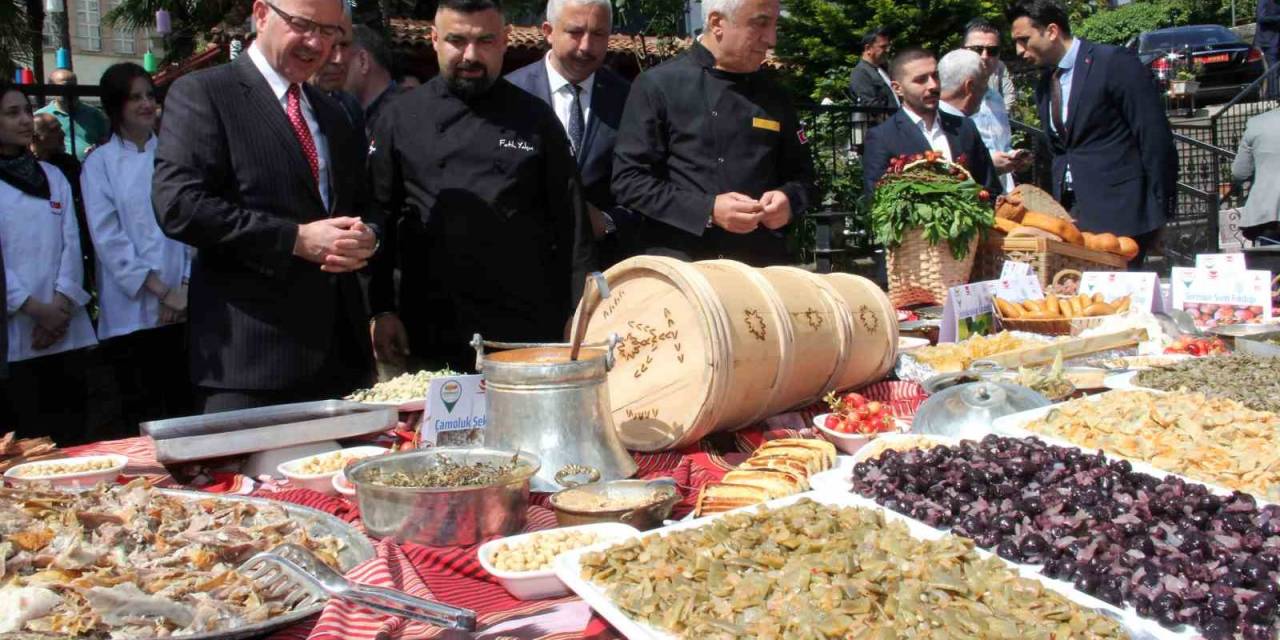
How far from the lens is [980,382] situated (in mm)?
2443

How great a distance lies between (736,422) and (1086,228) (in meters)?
3.27

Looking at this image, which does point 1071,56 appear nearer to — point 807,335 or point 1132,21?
point 807,335

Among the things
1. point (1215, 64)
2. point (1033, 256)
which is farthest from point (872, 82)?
point (1215, 64)

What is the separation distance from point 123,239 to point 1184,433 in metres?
3.98

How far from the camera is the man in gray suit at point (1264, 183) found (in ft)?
21.6

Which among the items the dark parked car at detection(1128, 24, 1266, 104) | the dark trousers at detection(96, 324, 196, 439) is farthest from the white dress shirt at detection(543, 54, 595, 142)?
the dark parked car at detection(1128, 24, 1266, 104)

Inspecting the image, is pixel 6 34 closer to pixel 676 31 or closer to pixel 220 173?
pixel 676 31

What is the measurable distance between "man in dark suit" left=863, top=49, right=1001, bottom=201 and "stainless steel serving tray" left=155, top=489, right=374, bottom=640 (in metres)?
3.45

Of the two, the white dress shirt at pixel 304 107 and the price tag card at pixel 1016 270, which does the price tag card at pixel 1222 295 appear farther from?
the white dress shirt at pixel 304 107

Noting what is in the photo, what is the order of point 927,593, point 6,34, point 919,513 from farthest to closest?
point 6,34, point 919,513, point 927,593

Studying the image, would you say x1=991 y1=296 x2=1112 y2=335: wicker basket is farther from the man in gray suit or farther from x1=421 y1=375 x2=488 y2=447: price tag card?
the man in gray suit

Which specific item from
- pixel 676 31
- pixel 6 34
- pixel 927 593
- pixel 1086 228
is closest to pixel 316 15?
pixel 927 593

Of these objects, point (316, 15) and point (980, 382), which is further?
point (316, 15)

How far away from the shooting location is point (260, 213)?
2631 mm
